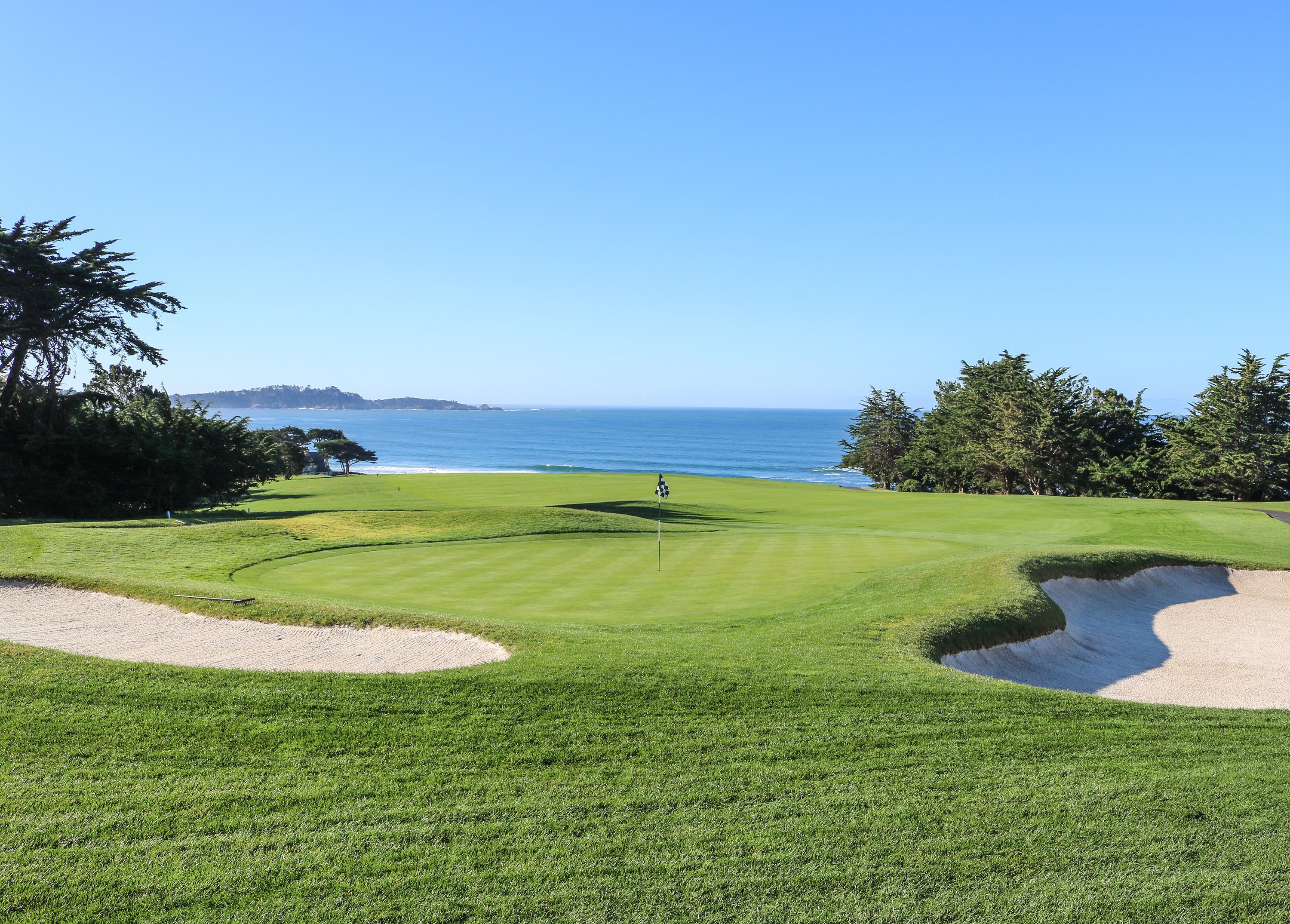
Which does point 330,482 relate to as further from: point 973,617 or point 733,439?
point 733,439

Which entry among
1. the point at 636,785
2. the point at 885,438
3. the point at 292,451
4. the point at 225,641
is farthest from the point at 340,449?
the point at 636,785

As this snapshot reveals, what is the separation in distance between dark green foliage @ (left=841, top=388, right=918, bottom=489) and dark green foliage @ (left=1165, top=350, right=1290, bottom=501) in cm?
2679

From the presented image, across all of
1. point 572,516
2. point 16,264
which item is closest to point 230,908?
point 572,516

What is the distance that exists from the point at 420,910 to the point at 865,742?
3706mm

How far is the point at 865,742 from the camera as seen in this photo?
6.54 meters

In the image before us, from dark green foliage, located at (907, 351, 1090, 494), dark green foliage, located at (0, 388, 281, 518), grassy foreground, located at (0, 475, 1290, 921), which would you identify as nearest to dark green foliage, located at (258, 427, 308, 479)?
dark green foliage, located at (0, 388, 281, 518)

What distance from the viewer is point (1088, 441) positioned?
1964 inches

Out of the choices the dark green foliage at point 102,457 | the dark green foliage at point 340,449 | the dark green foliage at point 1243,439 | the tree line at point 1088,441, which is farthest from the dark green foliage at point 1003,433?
the dark green foliage at point 340,449

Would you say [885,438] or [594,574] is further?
[885,438]

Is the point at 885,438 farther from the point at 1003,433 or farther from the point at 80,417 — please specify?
the point at 80,417

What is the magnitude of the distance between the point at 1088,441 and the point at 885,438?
21.1m

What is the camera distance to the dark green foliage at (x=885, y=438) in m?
69.8

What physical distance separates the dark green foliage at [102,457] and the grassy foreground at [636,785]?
69.1 ft

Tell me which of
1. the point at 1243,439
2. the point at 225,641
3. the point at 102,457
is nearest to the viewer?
the point at 225,641
